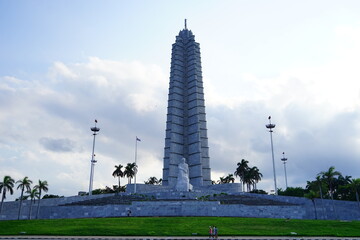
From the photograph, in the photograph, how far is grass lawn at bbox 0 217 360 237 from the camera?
23359mm

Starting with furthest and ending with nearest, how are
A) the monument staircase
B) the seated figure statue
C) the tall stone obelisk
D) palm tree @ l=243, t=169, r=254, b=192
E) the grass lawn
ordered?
palm tree @ l=243, t=169, r=254, b=192
the tall stone obelisk
the seated figure statue
the monument staircase
the grass lawn

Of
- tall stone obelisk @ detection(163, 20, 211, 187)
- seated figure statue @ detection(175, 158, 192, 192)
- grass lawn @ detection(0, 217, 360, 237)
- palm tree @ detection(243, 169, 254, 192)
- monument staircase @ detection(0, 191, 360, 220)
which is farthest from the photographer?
palm tree @ detection(243, 169, 254, 192)

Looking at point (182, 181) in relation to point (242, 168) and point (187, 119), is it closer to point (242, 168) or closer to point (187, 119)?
point (187, 119)

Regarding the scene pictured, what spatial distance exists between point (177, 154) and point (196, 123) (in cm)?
801

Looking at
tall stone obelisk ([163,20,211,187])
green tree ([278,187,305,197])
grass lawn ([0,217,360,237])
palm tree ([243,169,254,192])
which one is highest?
tall stone obelisk ([163,20,211,187])

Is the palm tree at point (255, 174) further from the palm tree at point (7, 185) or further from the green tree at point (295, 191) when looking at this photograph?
the palm tree at point (7, 185)

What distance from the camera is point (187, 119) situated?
240 feet

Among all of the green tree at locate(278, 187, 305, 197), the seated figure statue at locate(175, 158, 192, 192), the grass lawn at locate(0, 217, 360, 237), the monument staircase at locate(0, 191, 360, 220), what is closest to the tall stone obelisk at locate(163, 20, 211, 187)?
the seated figure statue at locate(175, 158, 192, 192)

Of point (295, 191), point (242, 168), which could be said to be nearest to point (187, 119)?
point (242, 168)

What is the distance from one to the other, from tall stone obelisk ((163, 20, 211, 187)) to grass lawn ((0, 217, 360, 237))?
A: 35.7 m

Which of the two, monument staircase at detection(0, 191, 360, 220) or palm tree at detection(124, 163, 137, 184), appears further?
palm tree at detection(124, 163, 137, 184)

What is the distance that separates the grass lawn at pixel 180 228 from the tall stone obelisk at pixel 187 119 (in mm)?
35718

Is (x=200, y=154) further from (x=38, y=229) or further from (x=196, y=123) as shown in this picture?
(x=38, y=229)

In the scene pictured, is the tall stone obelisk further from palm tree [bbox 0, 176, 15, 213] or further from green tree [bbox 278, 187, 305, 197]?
palm tree [bbox 0, 176, 15, 213]
